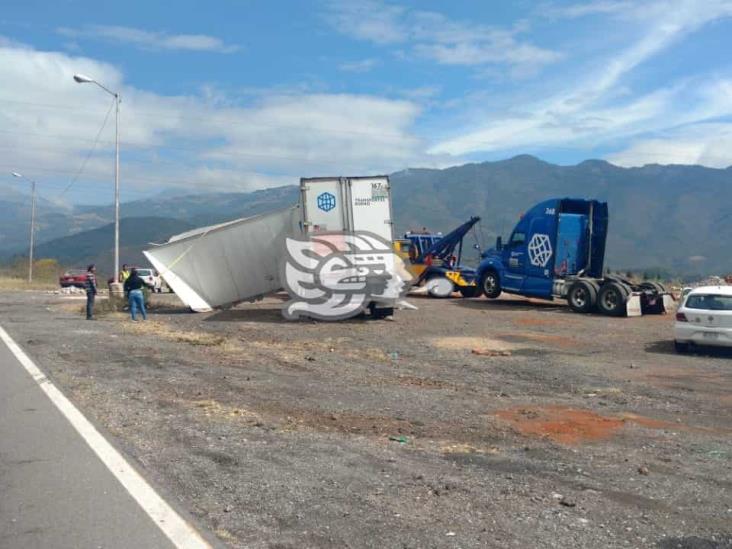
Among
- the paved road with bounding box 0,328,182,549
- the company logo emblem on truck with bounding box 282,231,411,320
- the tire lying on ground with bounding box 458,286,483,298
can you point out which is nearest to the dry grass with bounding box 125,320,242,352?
the company logo emblem on truck with bounding box 282,231,411,320

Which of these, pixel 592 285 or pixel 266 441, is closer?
pixel 266 441

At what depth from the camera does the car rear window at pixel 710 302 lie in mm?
15227

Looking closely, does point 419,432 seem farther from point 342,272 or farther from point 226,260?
point 226,260

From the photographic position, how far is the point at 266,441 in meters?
7.86

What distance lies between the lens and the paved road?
5.04 metres

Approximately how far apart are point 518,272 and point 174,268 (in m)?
11.4

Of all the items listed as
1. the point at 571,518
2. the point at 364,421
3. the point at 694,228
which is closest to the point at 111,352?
the point at 364,421

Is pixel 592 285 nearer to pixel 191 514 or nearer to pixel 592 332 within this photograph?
pixel 592 332

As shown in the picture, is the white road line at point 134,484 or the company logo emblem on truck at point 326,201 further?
the company logo emblem on truck at point 326,201

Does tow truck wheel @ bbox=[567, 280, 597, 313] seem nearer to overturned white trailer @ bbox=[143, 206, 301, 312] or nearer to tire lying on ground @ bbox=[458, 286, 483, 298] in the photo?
tire lying on ground @ bbox=[458, 286, 483, 298]

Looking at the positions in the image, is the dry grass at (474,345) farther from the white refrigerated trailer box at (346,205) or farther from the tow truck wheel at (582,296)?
the tow truck wheel at (582,296)

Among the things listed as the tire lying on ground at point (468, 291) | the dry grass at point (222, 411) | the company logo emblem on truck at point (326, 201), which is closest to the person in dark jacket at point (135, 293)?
the company logo emblem on truck at point (326, 201)

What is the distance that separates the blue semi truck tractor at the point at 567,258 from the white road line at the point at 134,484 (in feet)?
57.9

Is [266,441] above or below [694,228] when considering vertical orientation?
below
